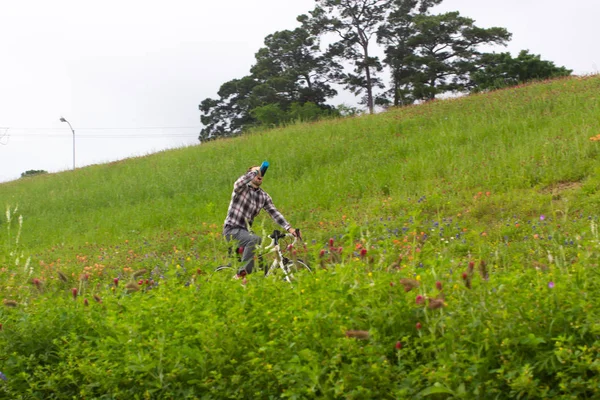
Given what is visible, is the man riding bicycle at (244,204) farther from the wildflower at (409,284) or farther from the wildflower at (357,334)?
the wildflower at (357,334)

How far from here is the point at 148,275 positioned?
9867mm

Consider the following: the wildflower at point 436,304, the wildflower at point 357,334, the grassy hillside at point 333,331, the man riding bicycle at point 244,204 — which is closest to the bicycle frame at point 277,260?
the grassy hillside at point 333,331

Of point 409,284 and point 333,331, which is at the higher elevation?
point 409,284

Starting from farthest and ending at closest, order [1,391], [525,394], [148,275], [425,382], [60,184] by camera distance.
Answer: [60,184] < [148,275] < [1,391] < [425,382] < [525,394]

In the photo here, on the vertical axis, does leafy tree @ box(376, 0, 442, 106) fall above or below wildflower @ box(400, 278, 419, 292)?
above

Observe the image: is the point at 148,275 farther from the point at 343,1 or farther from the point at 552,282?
the point at 343,1

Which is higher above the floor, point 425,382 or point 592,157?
point 592,157

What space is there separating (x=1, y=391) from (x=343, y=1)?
41692 mm

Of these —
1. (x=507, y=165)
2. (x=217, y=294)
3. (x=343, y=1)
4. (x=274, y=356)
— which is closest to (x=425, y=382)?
(x=274, y=356)

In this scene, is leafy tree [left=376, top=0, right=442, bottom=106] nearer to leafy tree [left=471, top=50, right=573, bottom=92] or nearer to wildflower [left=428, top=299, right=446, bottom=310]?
leafy tree [left=471, top=50, right=573, bottom=92]

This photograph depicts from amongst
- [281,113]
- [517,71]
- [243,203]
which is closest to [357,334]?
[243,203]

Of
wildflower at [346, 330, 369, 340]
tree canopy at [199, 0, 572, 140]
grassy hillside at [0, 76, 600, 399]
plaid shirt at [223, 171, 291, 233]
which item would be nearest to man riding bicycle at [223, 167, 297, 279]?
plaid shirt at [223, 171, 291, 233]

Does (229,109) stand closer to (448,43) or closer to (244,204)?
(448,43)

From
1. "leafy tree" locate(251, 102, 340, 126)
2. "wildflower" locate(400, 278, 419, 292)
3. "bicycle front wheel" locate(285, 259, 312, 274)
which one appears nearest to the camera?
"wildflower" locate(400, 278, 419, 292)
